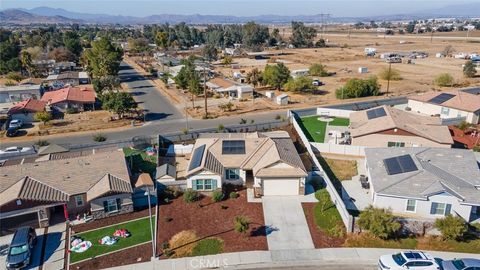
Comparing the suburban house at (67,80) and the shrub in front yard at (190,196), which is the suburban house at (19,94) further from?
the shrub in front yard at (190,196)

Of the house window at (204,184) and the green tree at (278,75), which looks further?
the green tree at (278,75)

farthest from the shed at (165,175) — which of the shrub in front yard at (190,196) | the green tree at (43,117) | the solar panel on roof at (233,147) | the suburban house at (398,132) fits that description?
the green tree at (43,117)

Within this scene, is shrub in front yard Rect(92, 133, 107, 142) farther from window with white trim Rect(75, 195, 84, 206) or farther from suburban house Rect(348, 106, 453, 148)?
suburban house Rect(348, 106, 453, 148)

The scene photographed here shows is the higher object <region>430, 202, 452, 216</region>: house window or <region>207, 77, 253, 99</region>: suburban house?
<region>207, 77, 253, 99</region>: suburban house

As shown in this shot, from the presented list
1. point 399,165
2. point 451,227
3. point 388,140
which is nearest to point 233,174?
point 399,165

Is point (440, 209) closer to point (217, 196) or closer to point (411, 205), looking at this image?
point (411, 205)

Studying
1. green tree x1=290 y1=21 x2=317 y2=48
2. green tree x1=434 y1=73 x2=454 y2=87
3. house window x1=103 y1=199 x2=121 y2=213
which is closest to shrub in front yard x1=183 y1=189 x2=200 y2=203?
house window x1=103 y1=199 x2=121 y2=213

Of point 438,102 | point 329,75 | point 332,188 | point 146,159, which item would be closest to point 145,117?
point 146,159
